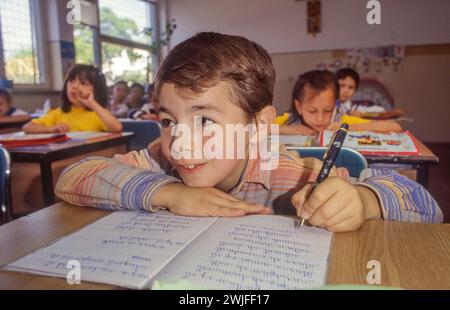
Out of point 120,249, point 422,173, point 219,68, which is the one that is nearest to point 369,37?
point 422,173

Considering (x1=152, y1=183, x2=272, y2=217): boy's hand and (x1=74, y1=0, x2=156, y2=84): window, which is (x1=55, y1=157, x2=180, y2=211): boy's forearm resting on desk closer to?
(x1=152, y1=183, x2=272, y2=217): boy's hand

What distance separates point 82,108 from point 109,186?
2.19 metres

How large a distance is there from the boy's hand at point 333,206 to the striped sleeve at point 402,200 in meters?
0.08

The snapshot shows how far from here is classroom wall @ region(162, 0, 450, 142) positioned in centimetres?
564

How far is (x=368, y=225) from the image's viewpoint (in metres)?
0.57

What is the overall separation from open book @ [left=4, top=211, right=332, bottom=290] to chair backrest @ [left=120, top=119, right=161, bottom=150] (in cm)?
198

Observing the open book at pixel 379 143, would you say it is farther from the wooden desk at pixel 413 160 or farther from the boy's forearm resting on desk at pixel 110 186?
the boy's forearm resting on desk at pixel 110 186

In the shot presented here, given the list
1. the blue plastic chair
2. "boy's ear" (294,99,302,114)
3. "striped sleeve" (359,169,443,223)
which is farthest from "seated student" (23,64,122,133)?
"striped sleeve" (359,169,443,223)

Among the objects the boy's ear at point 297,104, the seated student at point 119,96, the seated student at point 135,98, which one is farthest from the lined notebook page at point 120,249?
the seated student at point 119,96

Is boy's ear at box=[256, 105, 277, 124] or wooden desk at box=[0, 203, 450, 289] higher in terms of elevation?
boy's ear at box=[256, 105, 277, 124]

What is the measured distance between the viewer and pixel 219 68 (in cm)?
73

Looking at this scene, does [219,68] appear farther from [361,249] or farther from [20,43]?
[20,43]

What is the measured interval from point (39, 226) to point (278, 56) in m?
6.11

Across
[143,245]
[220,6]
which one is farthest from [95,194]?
[220,6]
